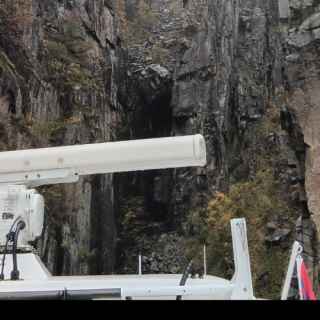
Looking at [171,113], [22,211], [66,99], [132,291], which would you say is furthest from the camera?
[171,113]

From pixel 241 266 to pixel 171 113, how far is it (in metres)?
8.52

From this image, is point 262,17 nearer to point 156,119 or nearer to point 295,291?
point 156,119

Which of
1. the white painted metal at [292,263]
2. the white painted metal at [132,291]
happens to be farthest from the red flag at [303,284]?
the white painted metal at [132,291]

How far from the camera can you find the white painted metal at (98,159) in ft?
5.52

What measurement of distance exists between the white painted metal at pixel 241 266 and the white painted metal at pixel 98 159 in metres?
0.49

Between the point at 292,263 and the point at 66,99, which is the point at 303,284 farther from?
the point at 66,99

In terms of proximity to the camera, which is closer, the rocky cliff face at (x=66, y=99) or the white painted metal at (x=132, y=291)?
the white painted metal at (x=132, y=291)

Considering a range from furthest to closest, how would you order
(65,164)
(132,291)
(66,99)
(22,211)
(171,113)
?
(171,113), (66,99), (65,164), (22,211), (132,291)

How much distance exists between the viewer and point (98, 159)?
1.75 meters

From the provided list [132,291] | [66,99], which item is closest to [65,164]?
[132,291]

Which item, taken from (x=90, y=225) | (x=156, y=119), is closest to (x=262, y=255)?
(x=90, y=225)

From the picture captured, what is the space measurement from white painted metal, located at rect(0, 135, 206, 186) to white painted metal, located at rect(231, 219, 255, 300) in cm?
49

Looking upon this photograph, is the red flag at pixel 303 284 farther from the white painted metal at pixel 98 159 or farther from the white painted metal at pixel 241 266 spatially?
the white painted metal at pixel 98 159

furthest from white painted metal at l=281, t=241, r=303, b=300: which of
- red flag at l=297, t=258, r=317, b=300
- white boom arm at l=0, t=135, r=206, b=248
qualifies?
white boom arm at l=0, t=135, r=206, b=248
